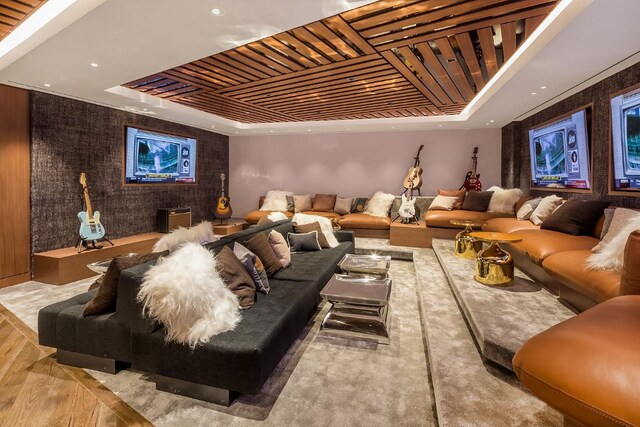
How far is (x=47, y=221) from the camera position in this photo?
4.22 metres

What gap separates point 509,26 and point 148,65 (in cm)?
338

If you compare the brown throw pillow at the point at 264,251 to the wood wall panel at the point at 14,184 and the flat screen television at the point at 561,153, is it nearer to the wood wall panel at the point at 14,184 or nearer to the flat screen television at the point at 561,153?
the wood wall panel at the point at 14,184

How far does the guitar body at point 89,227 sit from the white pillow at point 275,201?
3.42 meters

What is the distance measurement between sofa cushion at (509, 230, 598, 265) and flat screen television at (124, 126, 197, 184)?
18.6 ft

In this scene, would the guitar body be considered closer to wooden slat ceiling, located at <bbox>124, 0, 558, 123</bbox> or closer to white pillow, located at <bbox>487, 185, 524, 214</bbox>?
wooden slat ceiling, located at <bbox>124, 0, 558, 123</bbox>

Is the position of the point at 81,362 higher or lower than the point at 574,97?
lower

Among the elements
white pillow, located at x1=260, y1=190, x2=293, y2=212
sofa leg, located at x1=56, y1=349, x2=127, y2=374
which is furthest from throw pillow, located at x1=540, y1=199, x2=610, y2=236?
white pillow, located at x1=260, y1=190, x2=293, y2=212

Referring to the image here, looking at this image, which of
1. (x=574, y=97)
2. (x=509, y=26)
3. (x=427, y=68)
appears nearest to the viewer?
(x=509, y=26)

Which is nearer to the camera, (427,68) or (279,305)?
(279,305)

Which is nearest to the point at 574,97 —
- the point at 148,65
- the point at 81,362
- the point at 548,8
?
the point at 548,8

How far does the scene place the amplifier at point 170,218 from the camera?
19.4 feet

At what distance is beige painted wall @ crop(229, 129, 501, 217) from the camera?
22.5ft

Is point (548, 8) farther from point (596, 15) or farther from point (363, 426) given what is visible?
point (363, 426)

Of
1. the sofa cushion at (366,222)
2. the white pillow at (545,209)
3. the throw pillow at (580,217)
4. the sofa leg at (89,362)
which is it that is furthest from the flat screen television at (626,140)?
the sofa leg at (89,362)
